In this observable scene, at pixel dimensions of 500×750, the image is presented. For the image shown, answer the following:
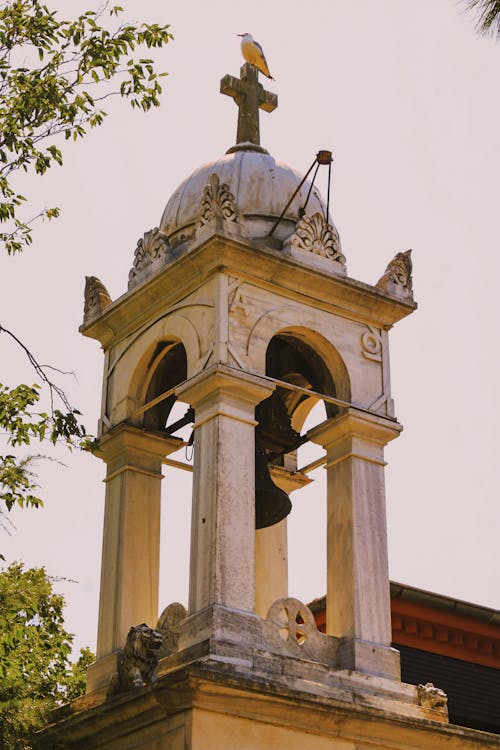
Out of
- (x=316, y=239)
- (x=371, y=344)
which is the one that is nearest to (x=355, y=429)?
(x=371, y=344)

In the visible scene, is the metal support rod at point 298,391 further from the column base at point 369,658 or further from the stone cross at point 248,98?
the stone cross at point 248,98

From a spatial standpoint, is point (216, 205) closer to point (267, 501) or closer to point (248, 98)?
point (248, 98)

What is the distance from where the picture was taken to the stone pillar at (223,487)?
1582 centimetres

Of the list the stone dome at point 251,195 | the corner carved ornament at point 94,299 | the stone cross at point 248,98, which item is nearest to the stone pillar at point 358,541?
the stone dome at point 251,195

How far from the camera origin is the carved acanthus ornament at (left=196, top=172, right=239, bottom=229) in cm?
1722

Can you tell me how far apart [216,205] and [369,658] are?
488 cm

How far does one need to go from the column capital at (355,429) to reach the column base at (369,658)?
2.22 meters

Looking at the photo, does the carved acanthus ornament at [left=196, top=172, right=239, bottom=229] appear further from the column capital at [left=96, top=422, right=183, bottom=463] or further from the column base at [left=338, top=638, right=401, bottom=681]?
the column base at [left=338, top=638, right=401, bottom=681]

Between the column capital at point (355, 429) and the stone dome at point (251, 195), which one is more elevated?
the stone dome at point (251, 195)

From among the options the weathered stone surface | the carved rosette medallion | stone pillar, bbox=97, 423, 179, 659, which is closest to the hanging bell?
stone pillar, bbox=97, 423, 179, 659

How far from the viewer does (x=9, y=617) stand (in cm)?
1501

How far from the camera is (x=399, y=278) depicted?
729 inches

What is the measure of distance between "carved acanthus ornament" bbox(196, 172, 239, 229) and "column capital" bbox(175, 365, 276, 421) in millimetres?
1668

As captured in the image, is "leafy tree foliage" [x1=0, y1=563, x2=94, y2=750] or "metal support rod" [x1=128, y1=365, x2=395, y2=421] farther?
"metal support rod" [x1=128, y1=365, x2=395, y2=421]
